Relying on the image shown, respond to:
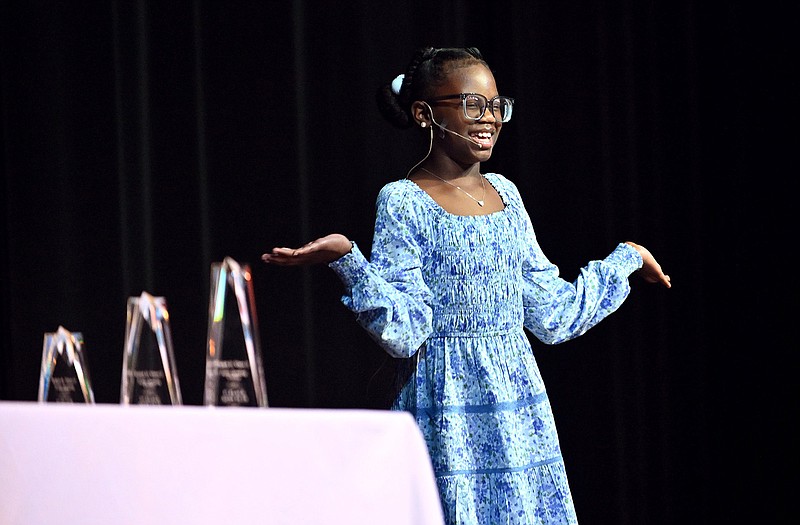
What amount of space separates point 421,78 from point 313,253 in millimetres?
468

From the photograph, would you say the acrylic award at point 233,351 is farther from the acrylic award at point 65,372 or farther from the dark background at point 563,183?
the dark background at point 563,183

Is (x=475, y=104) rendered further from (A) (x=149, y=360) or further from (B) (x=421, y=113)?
(A) (x=149, y=360)

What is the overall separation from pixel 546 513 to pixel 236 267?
0.74m

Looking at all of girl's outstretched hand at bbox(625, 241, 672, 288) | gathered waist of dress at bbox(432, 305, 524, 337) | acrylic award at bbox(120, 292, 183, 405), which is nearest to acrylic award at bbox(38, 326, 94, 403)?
acrylic award at bbox(120, 292, 183, 405)

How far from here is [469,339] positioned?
1.77 m

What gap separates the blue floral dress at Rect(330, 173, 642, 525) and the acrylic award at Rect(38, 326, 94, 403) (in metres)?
0.44

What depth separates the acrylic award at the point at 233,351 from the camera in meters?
1.32

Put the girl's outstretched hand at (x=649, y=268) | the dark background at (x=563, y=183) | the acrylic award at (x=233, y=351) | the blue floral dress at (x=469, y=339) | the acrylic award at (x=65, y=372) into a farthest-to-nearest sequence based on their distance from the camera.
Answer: the dark background at (x=563, y=183), the girl's outstretched hand at (x=649, y=268), the blue floral dress at (x=469, y=339), the acrylic award at (x=65, y=372), the acrylic award at (x=233, y=351)

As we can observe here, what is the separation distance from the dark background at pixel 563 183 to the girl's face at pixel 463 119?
2.27ft

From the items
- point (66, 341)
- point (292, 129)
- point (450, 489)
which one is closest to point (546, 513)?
point (450, 489)

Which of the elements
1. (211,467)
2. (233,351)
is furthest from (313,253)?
(211,467)

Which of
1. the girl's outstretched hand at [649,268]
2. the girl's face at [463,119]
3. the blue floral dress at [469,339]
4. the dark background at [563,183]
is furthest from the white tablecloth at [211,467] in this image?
the dark background at [563,183]

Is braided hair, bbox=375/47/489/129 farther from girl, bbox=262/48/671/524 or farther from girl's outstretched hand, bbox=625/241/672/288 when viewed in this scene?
girl's outstretched hand, bbox=625/241/672/288

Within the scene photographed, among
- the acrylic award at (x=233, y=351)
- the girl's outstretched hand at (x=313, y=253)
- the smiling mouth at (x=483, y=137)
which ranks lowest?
the acrylic award at (x=233, y=351)
